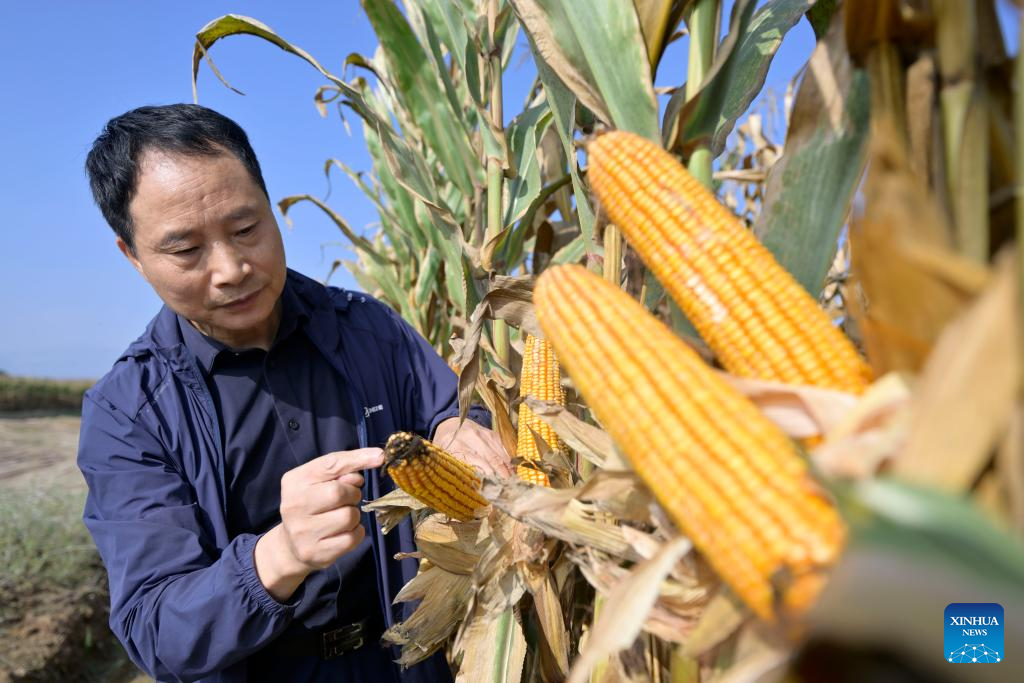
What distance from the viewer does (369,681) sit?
7.16 feet

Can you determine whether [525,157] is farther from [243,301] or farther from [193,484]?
[193,484]

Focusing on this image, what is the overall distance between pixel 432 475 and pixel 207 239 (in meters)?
1.01

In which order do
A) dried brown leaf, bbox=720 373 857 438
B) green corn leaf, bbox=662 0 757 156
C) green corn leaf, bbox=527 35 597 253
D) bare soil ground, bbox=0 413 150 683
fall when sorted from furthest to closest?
bare soil ground, bbox=0 413 150 683 → green corn leaf, bbox=527 35 597 253 → green corn leaf, bbox=662 0 757 156 → dried brown leaf, bbox=720 373 857 438

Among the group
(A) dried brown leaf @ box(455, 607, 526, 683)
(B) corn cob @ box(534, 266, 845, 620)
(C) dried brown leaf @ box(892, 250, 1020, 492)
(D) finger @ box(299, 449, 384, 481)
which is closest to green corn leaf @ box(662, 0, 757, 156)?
(B) corn cob @ box(534, 266, 845, 620)

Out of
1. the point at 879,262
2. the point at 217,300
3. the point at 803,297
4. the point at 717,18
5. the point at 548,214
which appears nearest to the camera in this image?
the point at 879,262

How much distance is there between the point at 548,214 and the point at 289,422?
1515 millimetres

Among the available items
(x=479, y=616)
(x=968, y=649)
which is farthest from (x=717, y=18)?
(x=479, y=616)

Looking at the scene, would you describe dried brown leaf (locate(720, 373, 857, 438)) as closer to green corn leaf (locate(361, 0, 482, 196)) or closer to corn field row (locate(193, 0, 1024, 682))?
corn field row (locate(193, 0, 1024, 682))

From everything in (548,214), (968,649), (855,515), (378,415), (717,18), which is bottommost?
(378,415)

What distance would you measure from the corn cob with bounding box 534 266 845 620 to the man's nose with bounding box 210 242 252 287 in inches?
53.8

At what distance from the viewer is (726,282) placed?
79 cm

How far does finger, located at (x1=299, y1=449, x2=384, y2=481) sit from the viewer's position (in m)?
1.48

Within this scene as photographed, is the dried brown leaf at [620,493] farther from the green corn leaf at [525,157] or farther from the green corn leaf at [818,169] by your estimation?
the green corn leaf at [525,157]

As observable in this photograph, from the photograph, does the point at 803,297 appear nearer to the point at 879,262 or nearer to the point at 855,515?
the point at 879,262
